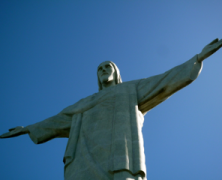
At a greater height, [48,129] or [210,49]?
[210,49]

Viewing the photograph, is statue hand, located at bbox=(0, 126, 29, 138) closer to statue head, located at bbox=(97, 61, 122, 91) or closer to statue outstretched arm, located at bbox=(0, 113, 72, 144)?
statue outstretched arm, located at bbox=(0, 113, 72, 144)

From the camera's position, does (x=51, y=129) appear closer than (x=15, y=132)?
Yes

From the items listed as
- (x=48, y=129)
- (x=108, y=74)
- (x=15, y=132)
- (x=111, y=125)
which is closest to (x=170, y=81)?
(x=111, y=125)

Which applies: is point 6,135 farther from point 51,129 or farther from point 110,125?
point 110,125

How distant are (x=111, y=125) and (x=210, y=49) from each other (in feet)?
11.5

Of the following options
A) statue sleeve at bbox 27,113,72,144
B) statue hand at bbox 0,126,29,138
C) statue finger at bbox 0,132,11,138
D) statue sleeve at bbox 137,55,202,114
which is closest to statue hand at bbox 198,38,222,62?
statue sleeve at bbox 137,55,202,114

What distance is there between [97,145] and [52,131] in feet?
8.95

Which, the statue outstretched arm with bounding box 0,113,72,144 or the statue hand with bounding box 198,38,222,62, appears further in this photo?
the statue outstretched arm with bounding box 0,113,72,144

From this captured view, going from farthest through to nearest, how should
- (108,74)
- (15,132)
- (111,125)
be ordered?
(108,74), (15,132), (111,125)

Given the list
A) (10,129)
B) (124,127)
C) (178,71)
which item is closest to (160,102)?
(178,71)

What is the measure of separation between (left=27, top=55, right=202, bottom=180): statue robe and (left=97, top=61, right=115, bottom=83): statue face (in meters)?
0.79

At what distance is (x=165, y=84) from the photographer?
10.6m

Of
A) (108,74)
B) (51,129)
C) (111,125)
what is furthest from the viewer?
(108,74)

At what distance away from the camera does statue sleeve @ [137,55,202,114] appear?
408 inches
